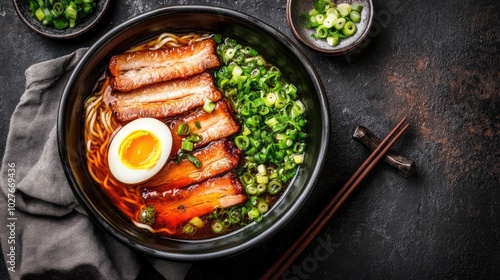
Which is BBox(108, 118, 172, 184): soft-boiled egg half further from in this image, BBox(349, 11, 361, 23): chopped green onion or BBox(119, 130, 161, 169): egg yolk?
BBox(349, 11, 361, 23): chopped green onion

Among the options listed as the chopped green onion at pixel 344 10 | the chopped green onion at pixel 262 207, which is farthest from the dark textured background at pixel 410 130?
the chopped green onion at pixel 262 207

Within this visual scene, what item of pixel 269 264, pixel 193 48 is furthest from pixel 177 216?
pixel 193 48

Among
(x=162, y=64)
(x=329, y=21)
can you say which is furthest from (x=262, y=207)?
(x=329, y=21)

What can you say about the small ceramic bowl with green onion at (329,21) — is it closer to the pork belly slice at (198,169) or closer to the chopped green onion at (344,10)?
the chopped green onion at (344,10)

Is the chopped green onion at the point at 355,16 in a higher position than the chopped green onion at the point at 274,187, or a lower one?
higher

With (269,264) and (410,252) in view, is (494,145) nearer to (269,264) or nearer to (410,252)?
(410,252)

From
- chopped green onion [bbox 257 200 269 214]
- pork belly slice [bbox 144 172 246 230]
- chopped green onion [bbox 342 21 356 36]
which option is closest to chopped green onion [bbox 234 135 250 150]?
pork belly slice [bbox 144 172 246 230]

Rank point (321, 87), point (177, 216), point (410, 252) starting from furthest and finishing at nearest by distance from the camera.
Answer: point (410, 252) < point (177, 216) < point (321, 87)
